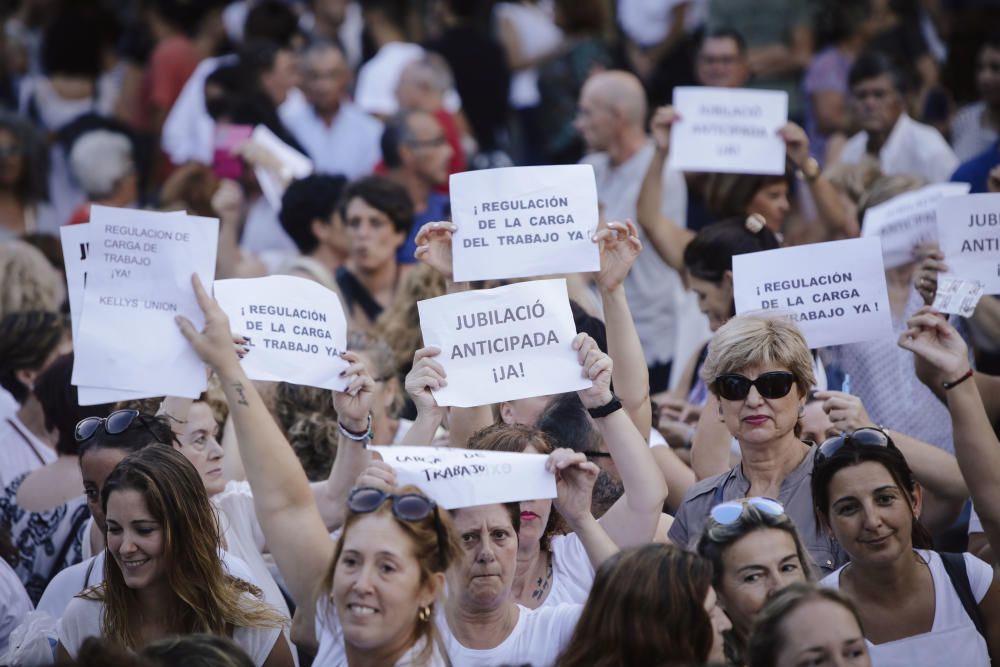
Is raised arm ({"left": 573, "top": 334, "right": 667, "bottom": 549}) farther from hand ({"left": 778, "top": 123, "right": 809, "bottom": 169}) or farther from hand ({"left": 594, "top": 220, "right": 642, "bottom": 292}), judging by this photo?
hand ({"left": 778, "top": 123, "right": 809, "bottom": 169})

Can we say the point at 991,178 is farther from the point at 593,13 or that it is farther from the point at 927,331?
the point at 593,13

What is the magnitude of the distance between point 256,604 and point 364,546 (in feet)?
2.52

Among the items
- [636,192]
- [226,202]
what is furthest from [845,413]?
[226,202]

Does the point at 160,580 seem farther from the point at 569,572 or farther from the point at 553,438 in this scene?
the point at 553,438

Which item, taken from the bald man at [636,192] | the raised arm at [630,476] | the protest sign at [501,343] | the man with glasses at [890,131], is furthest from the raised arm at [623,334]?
the man with glasses at [890,131]

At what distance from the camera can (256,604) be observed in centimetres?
477

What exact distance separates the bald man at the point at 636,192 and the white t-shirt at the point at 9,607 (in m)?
4.40

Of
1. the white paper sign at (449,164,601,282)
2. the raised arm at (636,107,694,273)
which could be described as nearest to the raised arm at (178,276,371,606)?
the white paper sign at (449,164,601,282)

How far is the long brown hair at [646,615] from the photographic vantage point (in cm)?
395

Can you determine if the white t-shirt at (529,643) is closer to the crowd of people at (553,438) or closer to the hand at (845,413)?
the crowd of people at (553,438)

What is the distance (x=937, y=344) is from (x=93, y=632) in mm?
3132

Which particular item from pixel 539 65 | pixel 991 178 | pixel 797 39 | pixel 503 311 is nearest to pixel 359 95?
pixel 539 65

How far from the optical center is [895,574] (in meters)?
4.72

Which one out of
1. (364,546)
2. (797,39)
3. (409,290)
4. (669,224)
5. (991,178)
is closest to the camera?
(364,546)
